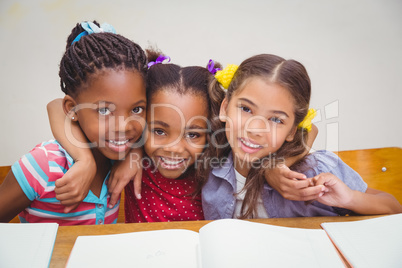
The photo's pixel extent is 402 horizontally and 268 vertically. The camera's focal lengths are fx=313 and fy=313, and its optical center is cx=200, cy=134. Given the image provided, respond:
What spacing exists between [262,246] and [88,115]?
0.47m

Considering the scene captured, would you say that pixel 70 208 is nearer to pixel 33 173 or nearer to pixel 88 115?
pixel 33 173

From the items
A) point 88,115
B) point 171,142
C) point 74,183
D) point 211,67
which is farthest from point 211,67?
point 74,183

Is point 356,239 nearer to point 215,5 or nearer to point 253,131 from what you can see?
point 253,131

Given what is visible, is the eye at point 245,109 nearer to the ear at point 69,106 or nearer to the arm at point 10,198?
the ear at point 69,106

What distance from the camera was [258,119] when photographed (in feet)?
2.36

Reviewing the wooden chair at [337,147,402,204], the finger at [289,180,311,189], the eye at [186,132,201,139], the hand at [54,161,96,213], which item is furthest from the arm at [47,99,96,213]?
the wooden chair at [337,147,402,204]

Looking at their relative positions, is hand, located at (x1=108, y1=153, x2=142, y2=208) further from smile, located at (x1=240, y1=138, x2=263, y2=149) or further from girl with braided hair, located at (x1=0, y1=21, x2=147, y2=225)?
smile, located at (x1=240, y1=138, x2=263, y2=149)

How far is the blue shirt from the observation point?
2.56 feet

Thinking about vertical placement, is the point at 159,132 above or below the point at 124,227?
above

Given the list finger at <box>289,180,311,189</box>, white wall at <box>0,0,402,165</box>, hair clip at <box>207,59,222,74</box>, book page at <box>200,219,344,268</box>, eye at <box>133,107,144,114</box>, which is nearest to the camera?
book page at <box>200,219,344,268</box>

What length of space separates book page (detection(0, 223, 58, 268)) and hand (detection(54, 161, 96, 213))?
8 centimetres

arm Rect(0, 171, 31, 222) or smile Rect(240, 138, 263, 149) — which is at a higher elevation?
smile Rect(240, 138, 263, 149)

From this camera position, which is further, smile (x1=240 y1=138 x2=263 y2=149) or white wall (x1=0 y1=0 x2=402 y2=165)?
white wall (x1=0 y1=0 x2=402 y2=165)

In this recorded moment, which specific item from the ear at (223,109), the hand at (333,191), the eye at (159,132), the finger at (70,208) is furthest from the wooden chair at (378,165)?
the finger at (70,208)
